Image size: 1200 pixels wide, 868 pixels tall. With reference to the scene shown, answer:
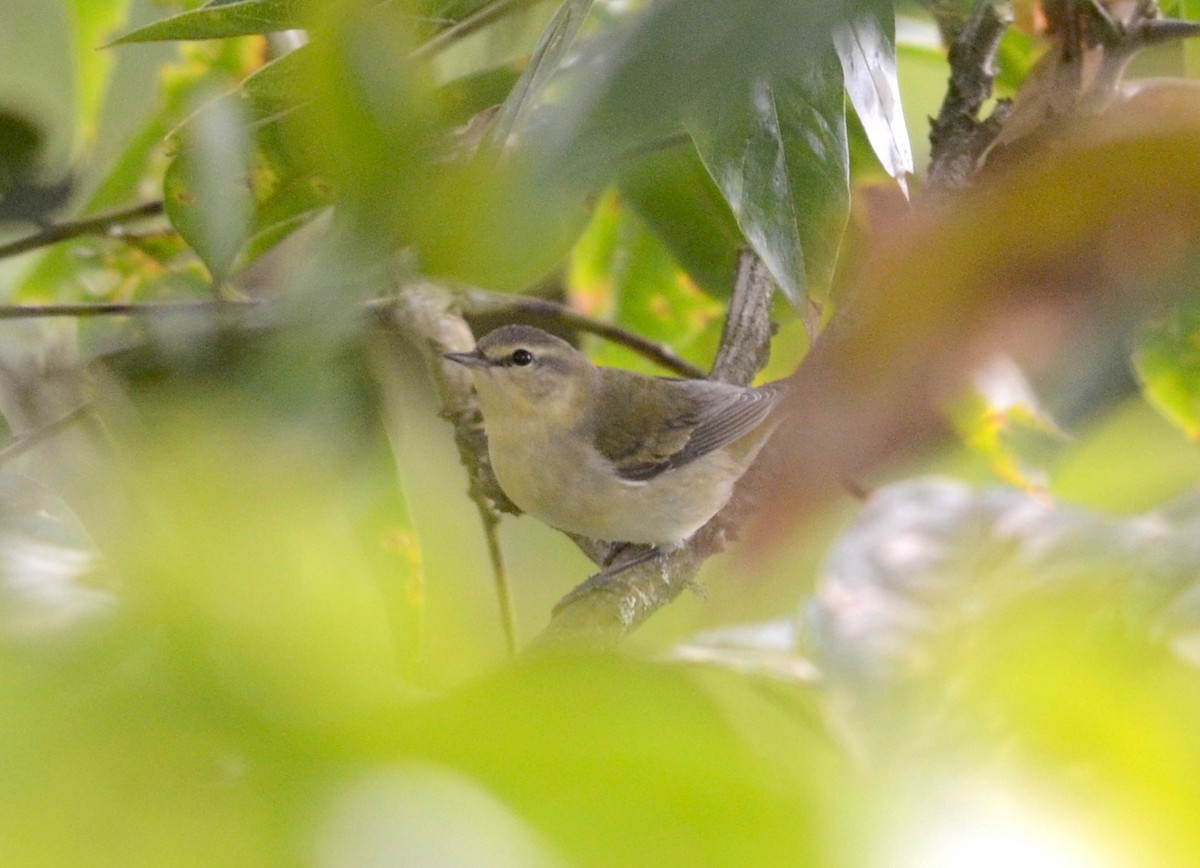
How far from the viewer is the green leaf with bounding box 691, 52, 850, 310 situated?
76 cm

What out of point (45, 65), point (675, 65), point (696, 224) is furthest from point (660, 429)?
point (675, 65)

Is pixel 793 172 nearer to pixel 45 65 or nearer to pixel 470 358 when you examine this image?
pixel 470 358

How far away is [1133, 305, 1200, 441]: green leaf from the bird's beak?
1112 millimetres

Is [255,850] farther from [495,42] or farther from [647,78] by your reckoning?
[495,42]

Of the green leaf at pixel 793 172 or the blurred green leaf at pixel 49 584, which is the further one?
the green leaf at pixel 793 172

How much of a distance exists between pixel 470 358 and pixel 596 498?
0.38 m

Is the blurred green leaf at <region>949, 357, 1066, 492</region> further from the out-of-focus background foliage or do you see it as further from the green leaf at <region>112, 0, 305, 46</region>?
the green leaf at <region>112, 0, 305, 46</region>

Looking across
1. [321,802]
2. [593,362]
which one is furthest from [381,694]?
[593,362]

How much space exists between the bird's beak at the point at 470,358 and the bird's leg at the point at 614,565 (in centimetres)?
44

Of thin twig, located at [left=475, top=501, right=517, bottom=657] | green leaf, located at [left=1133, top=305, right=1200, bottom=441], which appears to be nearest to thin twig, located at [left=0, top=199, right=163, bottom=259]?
thin twig, located at [left=475, top=501, right=517, bottom=657]

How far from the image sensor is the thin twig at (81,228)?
1.47 m

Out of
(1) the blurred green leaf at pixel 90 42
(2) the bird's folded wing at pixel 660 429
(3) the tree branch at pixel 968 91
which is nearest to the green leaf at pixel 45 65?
(1) the blurred green leaf at pixel 90 42

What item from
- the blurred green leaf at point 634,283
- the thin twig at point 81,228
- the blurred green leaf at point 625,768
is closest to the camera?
the blurred green leaf at point 625,768

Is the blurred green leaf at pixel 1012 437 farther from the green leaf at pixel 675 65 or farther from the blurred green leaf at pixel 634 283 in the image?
the blurred green leaf at pixel 634 283
